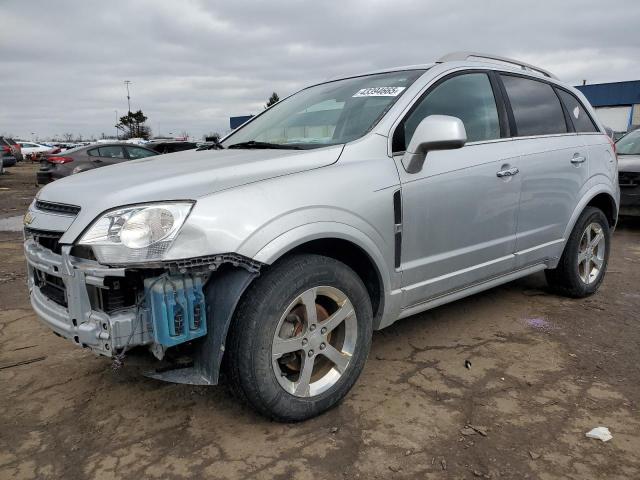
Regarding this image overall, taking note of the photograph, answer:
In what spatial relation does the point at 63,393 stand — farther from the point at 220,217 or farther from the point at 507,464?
the point at 507,464

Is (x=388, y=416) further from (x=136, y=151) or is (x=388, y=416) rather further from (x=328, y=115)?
(x=136, y=151)

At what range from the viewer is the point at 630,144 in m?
8.36

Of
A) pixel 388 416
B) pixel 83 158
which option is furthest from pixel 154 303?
pixel 83 158

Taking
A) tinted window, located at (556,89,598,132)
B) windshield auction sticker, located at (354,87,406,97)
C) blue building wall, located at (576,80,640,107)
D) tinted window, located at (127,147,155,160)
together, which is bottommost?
tinted window, located at (127,147,155,160)

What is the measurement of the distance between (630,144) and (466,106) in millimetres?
6533

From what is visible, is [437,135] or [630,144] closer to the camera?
[437,135]

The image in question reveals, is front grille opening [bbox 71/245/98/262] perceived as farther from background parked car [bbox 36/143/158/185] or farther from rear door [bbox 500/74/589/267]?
background parked car [bbox 36/143/158/185]

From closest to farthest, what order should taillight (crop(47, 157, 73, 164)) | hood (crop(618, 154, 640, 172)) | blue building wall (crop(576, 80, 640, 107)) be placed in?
1. hood (crop(618, 154, 640, 172))
2. taillight (crop(47, 157, 73, 164))
3. blue building wall (crop(576, 80, 640, 107))

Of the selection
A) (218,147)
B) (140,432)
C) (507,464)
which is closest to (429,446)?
(507,464)

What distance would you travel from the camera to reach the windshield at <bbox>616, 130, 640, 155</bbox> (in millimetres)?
8117

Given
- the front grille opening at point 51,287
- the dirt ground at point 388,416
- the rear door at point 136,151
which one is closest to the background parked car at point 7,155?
the rear door at point 136,151

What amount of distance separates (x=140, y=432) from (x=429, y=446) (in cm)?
134

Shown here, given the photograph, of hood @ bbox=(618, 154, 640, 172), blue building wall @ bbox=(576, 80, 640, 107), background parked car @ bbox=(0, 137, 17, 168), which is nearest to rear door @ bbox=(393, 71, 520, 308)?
hood @ bbox=(618, 154, 640, 172)

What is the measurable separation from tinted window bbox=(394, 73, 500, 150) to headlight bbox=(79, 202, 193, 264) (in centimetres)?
139
